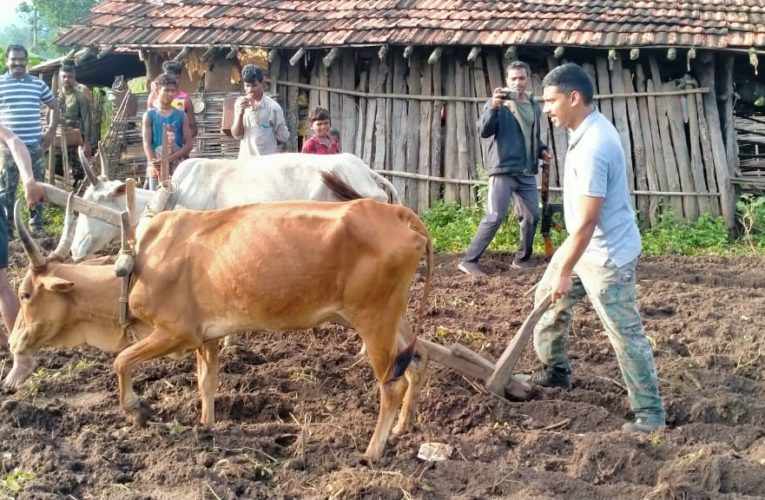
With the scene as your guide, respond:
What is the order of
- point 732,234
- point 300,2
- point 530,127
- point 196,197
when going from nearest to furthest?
point 196,197
point 530,127
point 732,234
point 300,2

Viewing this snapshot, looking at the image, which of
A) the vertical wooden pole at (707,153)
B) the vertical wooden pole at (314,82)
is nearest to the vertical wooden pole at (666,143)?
the vertical wooden pole at (707,153)

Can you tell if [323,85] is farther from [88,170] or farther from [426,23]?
[88,170]

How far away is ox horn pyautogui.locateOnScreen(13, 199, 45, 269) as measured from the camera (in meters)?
5.21

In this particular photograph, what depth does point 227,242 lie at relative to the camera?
518 cm

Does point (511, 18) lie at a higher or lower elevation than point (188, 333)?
higher

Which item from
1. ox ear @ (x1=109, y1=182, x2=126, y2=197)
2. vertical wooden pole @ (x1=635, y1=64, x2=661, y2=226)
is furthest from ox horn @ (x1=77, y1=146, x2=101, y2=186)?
vertical wooden pole @ (x1=635, y1=64, x2=661, y2=226)

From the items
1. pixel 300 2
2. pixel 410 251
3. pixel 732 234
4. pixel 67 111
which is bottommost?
pixel 732 234

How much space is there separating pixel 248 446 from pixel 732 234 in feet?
27.7

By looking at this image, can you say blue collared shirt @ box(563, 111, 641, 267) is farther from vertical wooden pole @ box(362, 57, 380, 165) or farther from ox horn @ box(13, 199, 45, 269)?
vertical wooden pole @ box(362, 57, 380, 165)

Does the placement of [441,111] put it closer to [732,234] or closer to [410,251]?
[732,234]

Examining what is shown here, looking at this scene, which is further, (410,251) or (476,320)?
(476,320)

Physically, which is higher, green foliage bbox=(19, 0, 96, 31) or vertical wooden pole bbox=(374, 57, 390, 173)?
green foliage bbox=(19, 0, 96, 31)

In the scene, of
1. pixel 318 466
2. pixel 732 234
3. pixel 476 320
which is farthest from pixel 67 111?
pixel 318 466

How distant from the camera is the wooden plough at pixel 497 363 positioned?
5504mm
